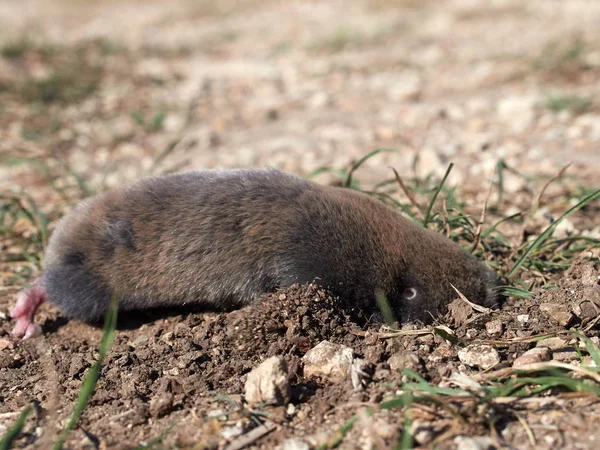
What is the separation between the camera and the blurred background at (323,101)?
4.74 metres

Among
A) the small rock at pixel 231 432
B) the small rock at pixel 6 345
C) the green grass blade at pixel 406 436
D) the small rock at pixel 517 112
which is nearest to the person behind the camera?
the green grass blade at pixel 406 436

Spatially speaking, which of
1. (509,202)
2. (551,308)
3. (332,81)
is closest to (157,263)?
(551,308)

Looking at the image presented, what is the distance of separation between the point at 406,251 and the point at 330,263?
1.07 ft

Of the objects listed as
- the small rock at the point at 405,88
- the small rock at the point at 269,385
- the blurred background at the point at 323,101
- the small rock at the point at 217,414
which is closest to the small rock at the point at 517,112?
the blurred background at the point at 323,101

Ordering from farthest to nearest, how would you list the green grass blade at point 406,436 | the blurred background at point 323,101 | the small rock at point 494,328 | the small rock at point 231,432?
1. the blurred background at point 323,101
2. the small rock at point 494,328
3. the small rock at point 231,432
4. the green grass blade at point 406,436

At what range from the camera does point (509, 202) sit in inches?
154

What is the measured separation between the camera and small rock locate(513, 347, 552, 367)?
227cm

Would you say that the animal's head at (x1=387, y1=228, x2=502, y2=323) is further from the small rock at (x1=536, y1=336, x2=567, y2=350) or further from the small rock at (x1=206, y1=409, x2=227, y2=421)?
the small rock at (x1=206, y1=409, x2=227, y2=421)

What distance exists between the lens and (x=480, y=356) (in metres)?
2.36

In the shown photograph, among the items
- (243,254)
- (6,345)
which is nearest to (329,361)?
(243,254)

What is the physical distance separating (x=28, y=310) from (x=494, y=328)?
6.41ft

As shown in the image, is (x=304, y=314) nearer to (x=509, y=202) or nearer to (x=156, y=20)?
(x=509, y=202)

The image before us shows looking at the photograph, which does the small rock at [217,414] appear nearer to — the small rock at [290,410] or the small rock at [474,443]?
the small rock at [290,410]

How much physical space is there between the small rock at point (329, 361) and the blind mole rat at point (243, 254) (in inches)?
11.1
